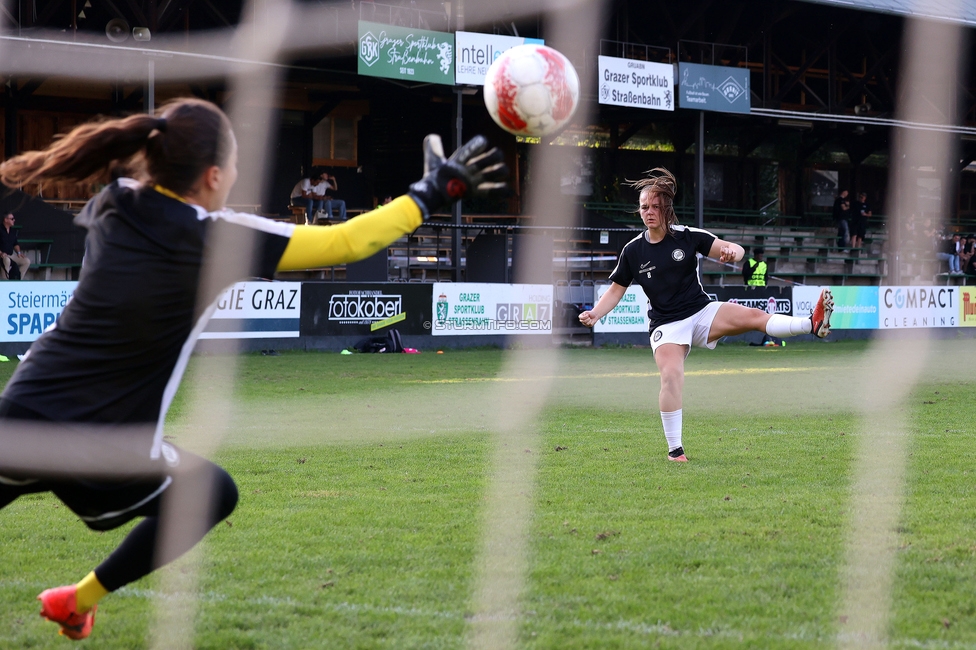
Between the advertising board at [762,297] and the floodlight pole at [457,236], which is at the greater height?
the floodlight pole at [457,236]

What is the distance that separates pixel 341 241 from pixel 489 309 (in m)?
17.8

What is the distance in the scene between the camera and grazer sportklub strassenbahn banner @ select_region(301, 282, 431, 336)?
19203mm

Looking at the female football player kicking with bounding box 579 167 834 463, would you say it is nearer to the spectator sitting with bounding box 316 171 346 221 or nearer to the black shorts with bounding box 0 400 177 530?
the black shorts with bounding box 0 400 177 530

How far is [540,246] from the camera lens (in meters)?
22.4

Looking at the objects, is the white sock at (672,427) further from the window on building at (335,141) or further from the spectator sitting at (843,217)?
the spectator sitting at (843,217)

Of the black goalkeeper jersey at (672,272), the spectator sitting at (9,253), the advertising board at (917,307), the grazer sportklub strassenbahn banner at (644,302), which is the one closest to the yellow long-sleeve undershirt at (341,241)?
the black goalkeeper jersey at (672,272)

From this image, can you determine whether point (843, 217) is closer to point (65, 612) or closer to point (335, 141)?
point (335, 141)

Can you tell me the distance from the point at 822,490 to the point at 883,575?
204 cm

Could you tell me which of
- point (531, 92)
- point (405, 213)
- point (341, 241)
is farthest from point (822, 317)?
point (341, 241)

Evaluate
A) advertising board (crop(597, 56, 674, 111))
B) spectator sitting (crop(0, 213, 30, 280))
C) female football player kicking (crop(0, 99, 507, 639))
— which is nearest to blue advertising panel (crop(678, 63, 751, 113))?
advertising board (crop(597, 56, 674, 111))

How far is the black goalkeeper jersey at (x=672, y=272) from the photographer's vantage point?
324 inches

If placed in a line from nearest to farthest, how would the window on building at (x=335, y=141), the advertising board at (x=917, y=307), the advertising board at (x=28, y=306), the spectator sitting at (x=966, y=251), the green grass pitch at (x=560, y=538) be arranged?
the green grass pitch at (x=560, y=538), the advertising board at (x=28, y=306), the advertising board at (x=917, y=307), the window on building at (x=335, y=141), the spectator sitting at (x=966, y=251)

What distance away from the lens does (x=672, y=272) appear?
27.2ft

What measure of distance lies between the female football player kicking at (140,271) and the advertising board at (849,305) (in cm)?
2267
